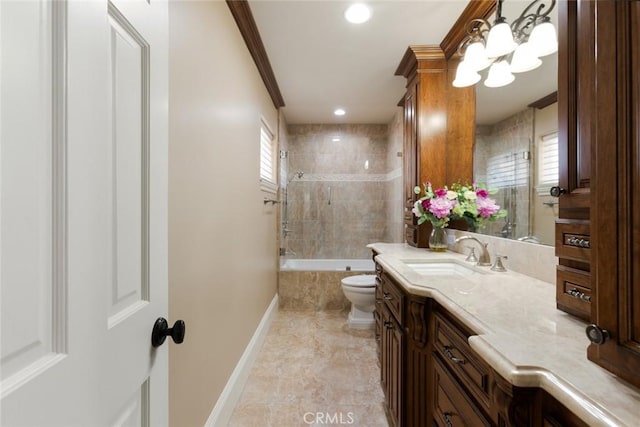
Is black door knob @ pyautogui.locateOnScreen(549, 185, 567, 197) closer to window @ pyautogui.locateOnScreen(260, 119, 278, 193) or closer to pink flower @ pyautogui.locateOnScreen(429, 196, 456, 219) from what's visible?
pink flower @ pyautogui.locateOnScreen(429, 196, 456, 219)

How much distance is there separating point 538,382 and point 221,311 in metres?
1.49

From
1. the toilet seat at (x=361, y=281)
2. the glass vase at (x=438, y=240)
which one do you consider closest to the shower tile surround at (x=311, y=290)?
the toilet seat at (x=361, y=281)

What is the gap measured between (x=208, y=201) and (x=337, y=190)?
314 cm

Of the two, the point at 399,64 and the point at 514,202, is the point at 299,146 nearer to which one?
the point at 399,64

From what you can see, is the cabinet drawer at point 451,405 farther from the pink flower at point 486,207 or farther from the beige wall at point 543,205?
the pink flower at point 486,207

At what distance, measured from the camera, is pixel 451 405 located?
930 mm

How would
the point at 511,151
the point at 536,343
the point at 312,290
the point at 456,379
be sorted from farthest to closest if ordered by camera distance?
the point at 312,290
the point at 511,151
the point at 456,379
the point at 536,343

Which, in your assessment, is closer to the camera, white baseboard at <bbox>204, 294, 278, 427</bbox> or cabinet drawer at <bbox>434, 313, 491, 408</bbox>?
cabinet drawer at <bbox>434, 313, 491, 408</bbox>

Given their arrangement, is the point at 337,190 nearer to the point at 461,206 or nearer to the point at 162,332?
the point at 461,206

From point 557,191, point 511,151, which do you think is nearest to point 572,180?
point 557,191

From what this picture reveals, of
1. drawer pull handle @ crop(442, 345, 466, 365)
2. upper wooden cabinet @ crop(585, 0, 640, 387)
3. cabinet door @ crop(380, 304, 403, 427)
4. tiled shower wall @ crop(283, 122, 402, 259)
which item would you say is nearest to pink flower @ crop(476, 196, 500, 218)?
cabinet door @ crop(380, 304, 403, 427)

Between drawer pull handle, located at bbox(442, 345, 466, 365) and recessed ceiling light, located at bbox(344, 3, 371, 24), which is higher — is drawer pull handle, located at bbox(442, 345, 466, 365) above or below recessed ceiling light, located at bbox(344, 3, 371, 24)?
below

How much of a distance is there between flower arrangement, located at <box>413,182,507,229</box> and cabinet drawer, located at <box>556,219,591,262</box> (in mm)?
839

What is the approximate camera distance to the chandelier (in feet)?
4.26
